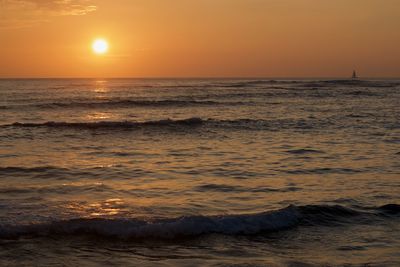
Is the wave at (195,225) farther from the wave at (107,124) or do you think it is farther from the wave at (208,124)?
the wave at (107,124)

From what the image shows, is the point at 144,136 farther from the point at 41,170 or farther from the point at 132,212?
the point at 132,212

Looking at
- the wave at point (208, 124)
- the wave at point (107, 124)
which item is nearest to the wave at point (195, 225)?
the wave at point (208, 124)

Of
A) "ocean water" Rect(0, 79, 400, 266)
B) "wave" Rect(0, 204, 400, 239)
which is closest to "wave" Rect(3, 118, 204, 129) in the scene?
"ocean water" Rect(0, 79, 400, 266)

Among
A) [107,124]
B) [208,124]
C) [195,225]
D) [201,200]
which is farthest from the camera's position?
[208,124]

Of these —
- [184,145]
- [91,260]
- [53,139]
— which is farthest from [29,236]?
[53,139]

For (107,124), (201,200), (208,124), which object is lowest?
(201,200)

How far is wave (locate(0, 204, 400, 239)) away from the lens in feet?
25.4

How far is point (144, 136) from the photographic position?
21.5 m

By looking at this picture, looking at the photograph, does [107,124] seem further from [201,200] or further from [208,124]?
[201,200]

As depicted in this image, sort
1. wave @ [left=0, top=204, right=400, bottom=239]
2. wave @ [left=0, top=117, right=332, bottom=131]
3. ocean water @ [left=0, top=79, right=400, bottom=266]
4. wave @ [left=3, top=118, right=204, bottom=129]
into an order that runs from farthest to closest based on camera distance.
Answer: wave @ [left=3, top=118, right=204, bottom=129] → wave @ [left=0, top=117, right=332, bottom=131] → wave @ [left=0, top=204, right=400, bottom=239] → ocean water @ [left=0, top=79, right=400, bottom=266]

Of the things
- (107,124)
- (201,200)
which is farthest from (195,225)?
(107,124)

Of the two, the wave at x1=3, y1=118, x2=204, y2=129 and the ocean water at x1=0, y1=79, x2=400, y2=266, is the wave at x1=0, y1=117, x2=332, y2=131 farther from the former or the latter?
the ocean water at x1=0, y1=79, x2=400, y2=266

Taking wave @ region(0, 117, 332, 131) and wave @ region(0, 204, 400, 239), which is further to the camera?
wave @ region(0, 117, 332, 131)

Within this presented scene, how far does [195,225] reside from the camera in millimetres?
8023
